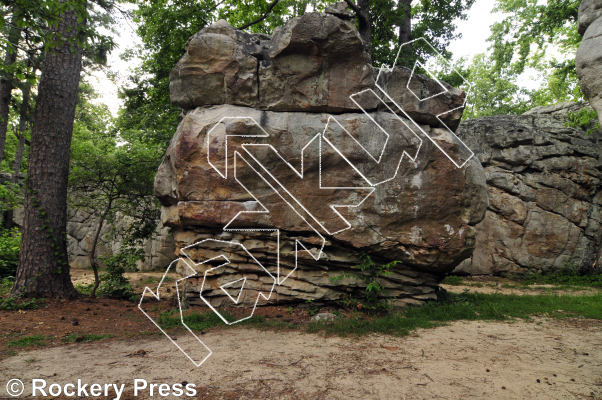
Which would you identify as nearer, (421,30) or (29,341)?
(29,341)

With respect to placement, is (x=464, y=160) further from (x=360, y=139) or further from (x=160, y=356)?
(x=160, y=356)

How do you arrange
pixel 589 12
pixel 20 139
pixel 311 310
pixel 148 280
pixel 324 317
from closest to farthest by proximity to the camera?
pixel 589 12 → pixel 324 317 → pixel 311 310 → pixel 148 280 → pixel 20 139

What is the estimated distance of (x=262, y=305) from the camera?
6.29m

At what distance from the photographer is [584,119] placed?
10742 millimetres

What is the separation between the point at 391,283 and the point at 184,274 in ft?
12.0

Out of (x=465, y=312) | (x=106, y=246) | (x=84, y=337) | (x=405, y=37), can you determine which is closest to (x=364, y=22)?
(x=405, y=37)

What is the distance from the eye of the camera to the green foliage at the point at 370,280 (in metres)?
6.09

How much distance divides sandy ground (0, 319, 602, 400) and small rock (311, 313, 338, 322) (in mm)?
608

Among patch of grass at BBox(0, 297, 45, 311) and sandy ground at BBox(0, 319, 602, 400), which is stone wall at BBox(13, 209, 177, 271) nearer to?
patch of grass at BBox(0, 297, 45, 311)

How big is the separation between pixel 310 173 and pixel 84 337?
4016 millimetres

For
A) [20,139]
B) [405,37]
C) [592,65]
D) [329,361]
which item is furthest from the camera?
[20,139]

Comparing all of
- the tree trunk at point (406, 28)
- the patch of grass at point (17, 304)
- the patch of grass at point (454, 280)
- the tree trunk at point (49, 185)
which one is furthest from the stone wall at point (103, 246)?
the tree trunk at point (406, 28)

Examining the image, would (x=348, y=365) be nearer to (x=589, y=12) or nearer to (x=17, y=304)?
(x=589, y=12)
